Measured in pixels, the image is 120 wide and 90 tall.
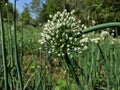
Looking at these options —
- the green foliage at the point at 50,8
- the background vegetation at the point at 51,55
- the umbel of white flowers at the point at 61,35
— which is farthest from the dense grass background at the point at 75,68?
the green foliage at the point at 50,8

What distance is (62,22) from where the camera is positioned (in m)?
1.13

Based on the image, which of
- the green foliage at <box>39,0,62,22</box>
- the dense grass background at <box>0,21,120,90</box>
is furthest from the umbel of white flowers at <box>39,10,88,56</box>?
the green foliage at <box>39,0,62,22</box>

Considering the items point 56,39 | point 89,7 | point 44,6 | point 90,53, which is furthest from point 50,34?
point 44,6

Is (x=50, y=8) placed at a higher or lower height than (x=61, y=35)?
higher

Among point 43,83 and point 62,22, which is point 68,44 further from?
point 43,83

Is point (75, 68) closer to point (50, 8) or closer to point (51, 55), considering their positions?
point (51, 55)

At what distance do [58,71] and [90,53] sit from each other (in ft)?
2.76

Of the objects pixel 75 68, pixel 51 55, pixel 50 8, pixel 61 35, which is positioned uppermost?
pixel 50 8

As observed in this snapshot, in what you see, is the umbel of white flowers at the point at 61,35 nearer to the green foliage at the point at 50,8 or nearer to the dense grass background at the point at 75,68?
the dense grass background at the point at 75,68

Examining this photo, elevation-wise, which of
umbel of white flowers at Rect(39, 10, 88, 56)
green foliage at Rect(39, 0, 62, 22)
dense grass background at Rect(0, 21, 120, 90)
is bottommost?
dense grass background at Rect(0, 21, 120, 90)

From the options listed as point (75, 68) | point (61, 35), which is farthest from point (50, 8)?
→ point (61, 35)

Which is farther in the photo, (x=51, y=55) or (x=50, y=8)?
(x=50, y=8)

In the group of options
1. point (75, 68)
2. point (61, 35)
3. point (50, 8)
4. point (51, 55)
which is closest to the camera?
point (61, 35)

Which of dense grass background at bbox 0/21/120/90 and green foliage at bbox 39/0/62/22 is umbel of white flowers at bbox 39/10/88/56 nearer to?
dense grass background at bbox 0/21/120/90
